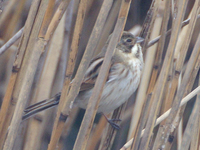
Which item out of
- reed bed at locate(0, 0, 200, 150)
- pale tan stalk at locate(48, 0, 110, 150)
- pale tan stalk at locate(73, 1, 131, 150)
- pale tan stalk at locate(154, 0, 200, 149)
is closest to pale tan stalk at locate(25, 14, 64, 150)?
reed bed at locate(0, 0, 200, 150)

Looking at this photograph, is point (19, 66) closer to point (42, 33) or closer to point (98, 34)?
point (42, 33)

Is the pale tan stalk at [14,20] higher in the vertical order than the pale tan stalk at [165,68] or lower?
higher

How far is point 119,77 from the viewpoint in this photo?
2.01 metres

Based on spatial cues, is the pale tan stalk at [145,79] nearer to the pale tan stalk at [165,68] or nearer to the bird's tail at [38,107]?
the bird's tail at [38,107]

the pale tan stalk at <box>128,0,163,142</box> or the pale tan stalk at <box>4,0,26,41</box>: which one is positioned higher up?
the pale tan stalk at <box>4,0,26,41</box>

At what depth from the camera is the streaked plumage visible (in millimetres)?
1950

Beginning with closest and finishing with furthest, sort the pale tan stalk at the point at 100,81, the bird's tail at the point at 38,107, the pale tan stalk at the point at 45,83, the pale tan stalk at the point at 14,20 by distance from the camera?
the pale tan stalk at the point at 100,81 < the bird's tail at the point at 38,107 < the pale tan stalk at the point at 45,83 < the pale tan stalk at the point at 14,20

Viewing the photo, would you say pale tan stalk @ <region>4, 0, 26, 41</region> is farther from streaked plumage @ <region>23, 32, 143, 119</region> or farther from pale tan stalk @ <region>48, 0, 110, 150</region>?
pale tan stalk @ <region>48, 0, 110, 150</region>

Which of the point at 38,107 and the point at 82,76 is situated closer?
the point at 82,76

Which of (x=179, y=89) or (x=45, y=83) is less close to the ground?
(x=45, y=83)

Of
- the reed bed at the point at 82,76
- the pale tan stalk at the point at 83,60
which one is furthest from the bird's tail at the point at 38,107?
the pale tan stalk at the point at 83,60

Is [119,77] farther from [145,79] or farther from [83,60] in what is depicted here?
[83,60]

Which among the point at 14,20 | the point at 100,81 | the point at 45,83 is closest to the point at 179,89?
the point at 100,81

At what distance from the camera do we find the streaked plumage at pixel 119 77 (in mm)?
1950
